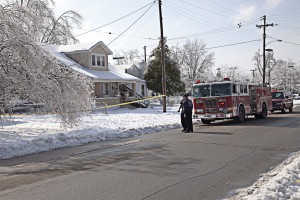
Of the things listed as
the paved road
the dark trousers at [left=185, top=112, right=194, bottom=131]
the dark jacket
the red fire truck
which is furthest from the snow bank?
the red fire truck

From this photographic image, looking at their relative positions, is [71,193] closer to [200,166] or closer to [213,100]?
[200,166]

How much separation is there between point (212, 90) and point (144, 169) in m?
12.9

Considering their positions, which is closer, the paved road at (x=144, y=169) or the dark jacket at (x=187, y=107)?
the paved road at (x=144, y=169)

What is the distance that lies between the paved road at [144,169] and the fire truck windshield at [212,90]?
7.46 metres

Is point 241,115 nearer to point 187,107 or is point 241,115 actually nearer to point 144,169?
point 187,107

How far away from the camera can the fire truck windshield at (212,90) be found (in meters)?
20.2

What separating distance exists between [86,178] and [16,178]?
1613 mm

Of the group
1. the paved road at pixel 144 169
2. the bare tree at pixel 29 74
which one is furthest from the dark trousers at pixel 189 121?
the bare tree at pixel 29 74

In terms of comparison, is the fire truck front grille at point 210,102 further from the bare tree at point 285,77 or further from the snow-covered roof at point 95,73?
the bare tree at point 285,77

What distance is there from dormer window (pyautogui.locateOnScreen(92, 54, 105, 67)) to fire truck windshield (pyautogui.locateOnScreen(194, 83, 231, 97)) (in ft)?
67.3

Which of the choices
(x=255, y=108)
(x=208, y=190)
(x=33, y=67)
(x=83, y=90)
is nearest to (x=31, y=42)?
(x=33, y=67)

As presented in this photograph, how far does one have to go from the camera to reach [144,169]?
8320mm

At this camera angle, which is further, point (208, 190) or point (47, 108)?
point (47, 108)

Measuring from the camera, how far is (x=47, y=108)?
50.5ft
